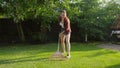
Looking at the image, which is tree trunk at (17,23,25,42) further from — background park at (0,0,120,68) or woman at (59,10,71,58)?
woman at (59,10,71,58)

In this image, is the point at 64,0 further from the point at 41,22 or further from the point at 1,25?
the point at 1,25

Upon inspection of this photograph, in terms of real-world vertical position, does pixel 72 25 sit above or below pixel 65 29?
below

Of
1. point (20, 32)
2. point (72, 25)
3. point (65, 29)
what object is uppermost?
point (65, 29)

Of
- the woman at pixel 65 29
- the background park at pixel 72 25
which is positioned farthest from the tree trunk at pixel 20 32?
the woman at pixel 65 29

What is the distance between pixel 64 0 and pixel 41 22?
307 cm

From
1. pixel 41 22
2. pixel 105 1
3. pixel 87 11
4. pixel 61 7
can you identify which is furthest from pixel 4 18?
pixel 105 1

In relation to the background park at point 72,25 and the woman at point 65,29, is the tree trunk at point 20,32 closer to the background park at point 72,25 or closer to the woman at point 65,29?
the background park at point 72,25

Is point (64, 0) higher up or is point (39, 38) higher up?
point (64, 0)

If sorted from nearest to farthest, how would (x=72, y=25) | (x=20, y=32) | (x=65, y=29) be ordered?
(x=65, y=29) < (x=20, y=32) < (x=72, y=25)

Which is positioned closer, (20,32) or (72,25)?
(20,32)

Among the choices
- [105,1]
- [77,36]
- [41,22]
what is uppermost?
[105,1]

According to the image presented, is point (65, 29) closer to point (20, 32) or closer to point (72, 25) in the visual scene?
point (72, 25)

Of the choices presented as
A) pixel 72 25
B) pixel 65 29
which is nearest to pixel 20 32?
pixel 72 25

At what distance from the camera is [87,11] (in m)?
18.9
